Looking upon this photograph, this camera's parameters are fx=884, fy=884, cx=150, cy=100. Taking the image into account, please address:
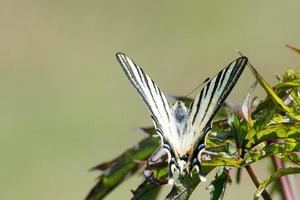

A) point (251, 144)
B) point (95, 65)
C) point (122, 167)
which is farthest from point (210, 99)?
point (95, 65)

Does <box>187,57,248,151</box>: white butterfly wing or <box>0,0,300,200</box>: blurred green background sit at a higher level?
<box>0,0,300,200</box>: blurred green background

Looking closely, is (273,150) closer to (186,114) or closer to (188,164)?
(188,164)

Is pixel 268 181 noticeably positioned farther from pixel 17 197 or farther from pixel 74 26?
pixel 74 26

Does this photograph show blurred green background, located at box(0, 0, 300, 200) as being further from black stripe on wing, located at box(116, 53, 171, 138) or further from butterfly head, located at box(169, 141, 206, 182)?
butterfly head, located at box(169, 141, 206, 182)

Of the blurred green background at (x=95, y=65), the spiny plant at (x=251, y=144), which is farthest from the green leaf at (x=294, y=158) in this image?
the blurred green background at (x=95, y=65)

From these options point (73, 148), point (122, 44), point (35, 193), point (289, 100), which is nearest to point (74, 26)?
point (122, 44)

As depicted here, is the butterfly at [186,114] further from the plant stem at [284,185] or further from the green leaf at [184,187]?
the plant stem at [284,185]

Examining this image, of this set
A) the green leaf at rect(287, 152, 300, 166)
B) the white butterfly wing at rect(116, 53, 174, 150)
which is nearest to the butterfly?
the white butterfly wing at rect(116, 53, 174, 150)
